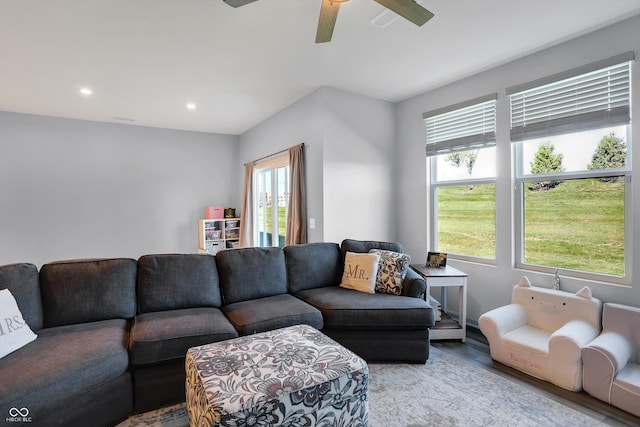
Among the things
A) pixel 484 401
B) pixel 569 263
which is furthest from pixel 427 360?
pixel 569 263

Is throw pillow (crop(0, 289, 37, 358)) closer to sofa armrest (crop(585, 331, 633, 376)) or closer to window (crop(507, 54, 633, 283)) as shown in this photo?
sofa armrest (crop(585, 331, 633, 376))

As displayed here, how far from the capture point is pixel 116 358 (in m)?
1.75

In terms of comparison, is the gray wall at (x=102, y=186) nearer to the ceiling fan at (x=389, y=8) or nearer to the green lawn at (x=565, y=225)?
the ceiling fan at (x=389, y=8)

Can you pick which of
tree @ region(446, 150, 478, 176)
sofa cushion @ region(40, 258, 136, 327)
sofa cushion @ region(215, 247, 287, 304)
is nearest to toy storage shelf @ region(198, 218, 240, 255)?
sofa cushion @ region(215, 247, 287, 304)

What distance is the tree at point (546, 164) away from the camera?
280cm

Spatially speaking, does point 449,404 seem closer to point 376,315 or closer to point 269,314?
point 376,315

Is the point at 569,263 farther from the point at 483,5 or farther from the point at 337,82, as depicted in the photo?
the point at 337,82

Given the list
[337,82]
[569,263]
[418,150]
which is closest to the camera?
[569,263]

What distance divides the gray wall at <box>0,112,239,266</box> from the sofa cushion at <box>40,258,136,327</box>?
312cm

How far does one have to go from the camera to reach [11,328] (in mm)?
1742

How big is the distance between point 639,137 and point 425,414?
259 cm

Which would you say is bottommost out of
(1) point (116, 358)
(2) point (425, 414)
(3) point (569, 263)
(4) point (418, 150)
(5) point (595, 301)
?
(2) point (425, 414)

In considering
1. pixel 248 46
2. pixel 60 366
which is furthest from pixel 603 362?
pixel 248 46

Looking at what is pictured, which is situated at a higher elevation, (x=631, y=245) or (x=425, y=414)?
(x=631, y=245)
